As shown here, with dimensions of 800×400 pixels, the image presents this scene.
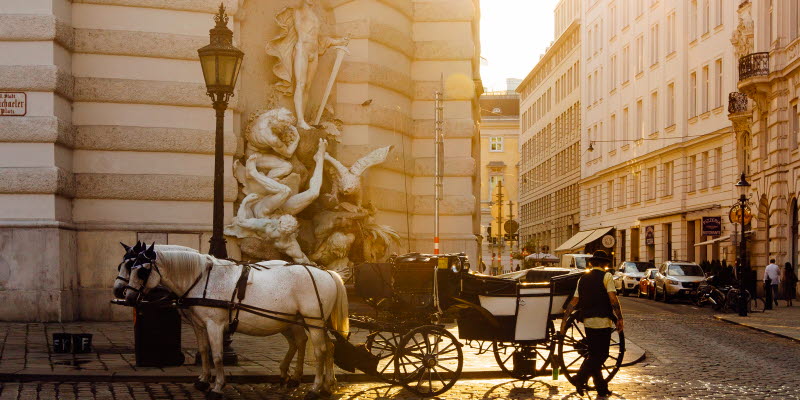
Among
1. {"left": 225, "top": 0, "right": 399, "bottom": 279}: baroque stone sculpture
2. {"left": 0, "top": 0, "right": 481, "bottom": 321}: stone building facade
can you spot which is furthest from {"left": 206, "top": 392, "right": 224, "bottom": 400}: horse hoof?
{"left": 225, "top": 0, "right": 399, "bottom": 279}: baroque stone sculpture

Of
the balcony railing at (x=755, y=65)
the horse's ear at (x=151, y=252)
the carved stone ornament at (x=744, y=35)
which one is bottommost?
the horse's ear at (x=151, y=252)

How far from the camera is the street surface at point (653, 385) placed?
12.5m

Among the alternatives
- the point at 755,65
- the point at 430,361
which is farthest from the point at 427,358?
the point at 755,65

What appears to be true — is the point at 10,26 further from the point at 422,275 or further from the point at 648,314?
the point at 648,314

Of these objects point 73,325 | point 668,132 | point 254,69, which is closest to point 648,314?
point 254,69

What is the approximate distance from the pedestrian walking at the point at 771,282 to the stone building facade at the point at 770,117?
13.5 ft

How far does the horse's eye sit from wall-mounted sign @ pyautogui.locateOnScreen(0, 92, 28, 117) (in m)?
10.4

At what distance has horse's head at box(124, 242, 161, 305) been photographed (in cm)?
1162

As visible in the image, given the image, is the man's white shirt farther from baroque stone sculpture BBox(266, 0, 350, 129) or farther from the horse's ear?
the horse's ear

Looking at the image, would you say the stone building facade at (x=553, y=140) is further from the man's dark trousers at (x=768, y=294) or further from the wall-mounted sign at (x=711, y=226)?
the man's dark trousers at (x=768, y=294)

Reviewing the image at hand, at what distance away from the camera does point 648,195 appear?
6084 cm

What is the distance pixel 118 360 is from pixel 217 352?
330cm

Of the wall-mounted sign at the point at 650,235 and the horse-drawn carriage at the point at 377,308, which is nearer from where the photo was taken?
the horse-drawn carriage at the point at 377,308

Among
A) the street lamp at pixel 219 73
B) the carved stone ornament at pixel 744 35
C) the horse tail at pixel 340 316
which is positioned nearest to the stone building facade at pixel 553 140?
the carved stone ornament at pixel 744 35
